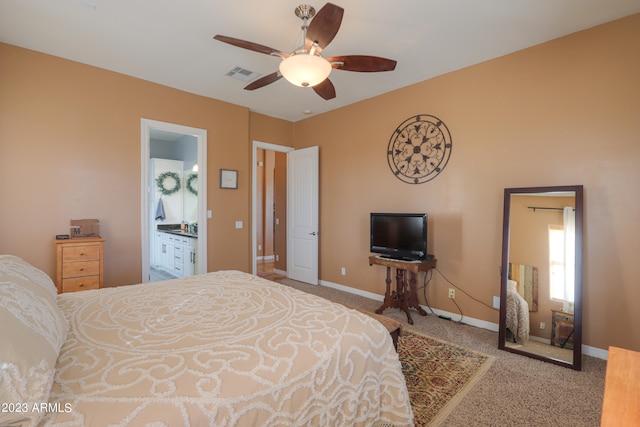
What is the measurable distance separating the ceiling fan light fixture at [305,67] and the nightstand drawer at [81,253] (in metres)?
2.66

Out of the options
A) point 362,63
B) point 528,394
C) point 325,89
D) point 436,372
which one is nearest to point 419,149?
point 325,89

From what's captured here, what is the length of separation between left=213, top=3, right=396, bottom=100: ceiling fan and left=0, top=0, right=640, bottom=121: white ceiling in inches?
16.9

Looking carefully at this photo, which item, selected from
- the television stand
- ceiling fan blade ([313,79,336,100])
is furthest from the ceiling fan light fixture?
the television stand

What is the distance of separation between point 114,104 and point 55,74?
0.55 meters

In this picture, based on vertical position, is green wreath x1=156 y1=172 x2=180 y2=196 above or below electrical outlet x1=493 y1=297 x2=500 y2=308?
above

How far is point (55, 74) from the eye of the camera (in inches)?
123

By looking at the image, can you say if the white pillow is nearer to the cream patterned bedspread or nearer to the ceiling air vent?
the cream patterned bedspread

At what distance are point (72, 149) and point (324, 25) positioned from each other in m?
3.06

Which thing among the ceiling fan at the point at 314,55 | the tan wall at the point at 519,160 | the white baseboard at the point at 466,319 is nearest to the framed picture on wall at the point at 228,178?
the tan wall at the point at 519,160

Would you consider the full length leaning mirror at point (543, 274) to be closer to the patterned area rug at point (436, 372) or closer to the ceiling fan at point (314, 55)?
the patterned area rug at point (436, 372)

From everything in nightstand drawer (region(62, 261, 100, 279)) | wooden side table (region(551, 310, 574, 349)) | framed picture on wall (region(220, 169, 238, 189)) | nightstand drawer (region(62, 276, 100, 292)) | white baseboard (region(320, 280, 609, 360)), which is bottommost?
white baseboard (region(320, 280, 609, 360))

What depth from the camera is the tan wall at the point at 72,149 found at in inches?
115

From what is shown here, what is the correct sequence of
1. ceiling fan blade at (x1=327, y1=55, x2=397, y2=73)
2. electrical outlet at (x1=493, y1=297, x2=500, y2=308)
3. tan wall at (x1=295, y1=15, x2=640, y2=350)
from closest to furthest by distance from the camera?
1. ceiling fan blade at (x1=327, y1=55, x2=397, y2=73)
2. tan wall at (x1=295, y1=15, x2=640, y2=350)
3. electrical outlet at (x1=493, y1=297, x2=500, y2=308)

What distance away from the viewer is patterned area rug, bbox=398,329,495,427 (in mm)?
1905
